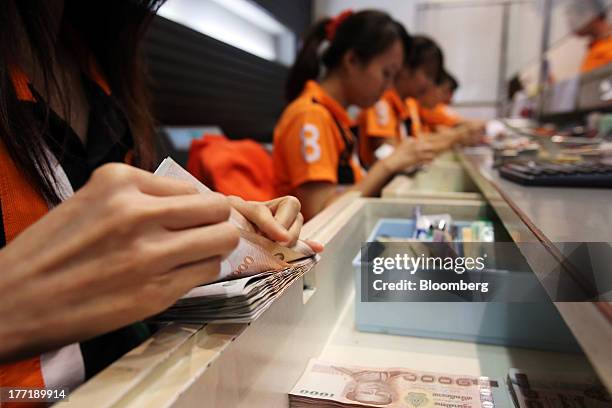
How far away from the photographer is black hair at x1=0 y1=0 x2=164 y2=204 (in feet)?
1.71

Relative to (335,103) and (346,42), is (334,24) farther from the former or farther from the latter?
(335,103)

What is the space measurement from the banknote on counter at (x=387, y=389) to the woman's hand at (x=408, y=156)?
999 millimetres

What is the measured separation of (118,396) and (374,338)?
46 cm

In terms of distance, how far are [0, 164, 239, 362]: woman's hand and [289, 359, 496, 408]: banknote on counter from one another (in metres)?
0.27

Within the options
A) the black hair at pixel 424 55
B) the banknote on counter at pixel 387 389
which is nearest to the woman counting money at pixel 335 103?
the banknote on counter at pixel 387 389

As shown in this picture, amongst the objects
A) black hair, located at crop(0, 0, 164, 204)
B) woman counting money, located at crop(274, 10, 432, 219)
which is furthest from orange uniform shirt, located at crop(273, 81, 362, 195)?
black hair, located at crop(0, 0, 164, 204)

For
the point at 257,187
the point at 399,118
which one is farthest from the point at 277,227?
the point at 399,118

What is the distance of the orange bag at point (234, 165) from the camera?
1.28 metres

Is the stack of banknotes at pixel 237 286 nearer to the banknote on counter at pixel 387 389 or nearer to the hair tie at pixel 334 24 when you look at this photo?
the banknote on counter at pixel 387 389

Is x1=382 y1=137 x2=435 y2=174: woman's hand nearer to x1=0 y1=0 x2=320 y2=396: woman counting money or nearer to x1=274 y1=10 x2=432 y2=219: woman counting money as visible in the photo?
x1=274 y1=10 x2=432 y2=219: woman counting money

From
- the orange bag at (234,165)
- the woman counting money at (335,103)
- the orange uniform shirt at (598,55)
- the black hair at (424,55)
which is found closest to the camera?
the orange bag at (234,165)

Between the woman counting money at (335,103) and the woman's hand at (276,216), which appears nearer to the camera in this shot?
the woman's hand at (276,216)

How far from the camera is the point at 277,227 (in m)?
0.46

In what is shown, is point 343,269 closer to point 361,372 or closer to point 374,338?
point 374,338
